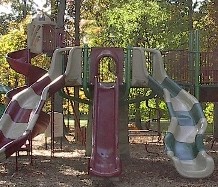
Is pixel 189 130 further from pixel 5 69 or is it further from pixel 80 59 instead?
pixel 5 69

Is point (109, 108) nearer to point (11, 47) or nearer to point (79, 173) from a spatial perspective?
point (79, 173)

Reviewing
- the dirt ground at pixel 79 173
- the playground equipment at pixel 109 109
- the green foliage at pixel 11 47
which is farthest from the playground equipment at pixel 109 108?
the green foliage at pixel 11 47

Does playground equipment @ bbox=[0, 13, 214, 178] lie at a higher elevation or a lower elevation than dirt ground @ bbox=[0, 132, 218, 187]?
higher

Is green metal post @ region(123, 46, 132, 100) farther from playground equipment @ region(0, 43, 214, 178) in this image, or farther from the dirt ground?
the dirt ground

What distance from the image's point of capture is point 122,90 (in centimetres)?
1330

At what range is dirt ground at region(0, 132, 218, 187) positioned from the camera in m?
10.0

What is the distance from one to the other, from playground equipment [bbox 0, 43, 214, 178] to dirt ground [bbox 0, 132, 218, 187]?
1.50 ft

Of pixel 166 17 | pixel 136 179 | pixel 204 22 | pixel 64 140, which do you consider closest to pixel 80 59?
pixel 136 179

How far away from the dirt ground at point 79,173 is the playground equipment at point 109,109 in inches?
18.0

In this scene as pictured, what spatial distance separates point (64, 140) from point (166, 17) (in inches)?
307

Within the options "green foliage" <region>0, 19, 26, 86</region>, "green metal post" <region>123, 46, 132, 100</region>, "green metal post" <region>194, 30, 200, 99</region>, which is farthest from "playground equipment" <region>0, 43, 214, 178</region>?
"green foliage" <region>0, 19, 26, 86</region>

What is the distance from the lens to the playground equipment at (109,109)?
1014cm

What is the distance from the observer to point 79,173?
11539 mm

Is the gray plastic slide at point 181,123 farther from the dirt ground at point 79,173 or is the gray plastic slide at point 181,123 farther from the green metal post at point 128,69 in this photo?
the dirt ground at point 79,173
